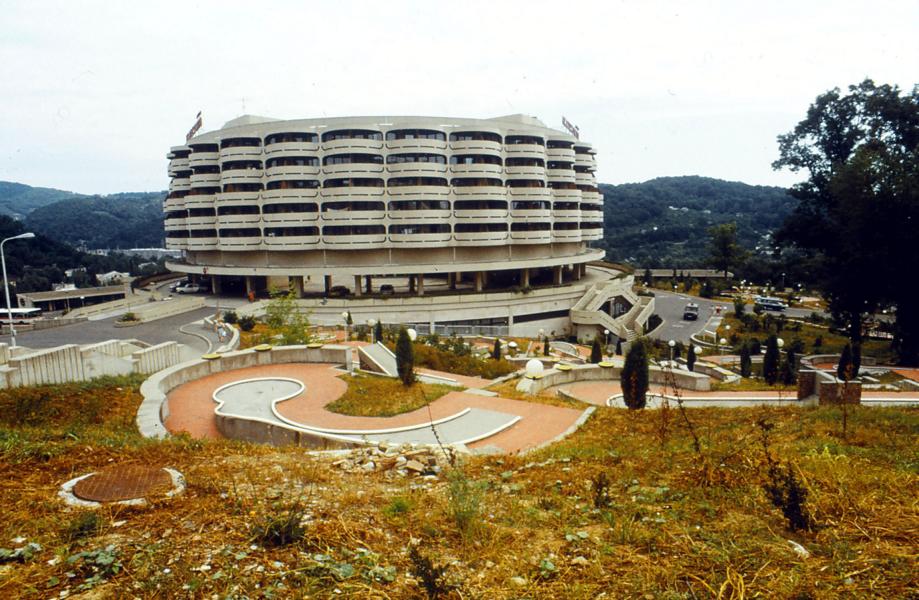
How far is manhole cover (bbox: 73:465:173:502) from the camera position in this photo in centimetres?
667

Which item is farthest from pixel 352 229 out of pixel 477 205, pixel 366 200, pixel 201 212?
pixel 201 212

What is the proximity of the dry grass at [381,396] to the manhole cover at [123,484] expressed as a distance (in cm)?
817

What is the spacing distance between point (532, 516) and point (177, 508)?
4215mm

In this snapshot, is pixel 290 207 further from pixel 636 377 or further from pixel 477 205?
pixel 636 377

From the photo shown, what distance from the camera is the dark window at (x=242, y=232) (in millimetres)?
52825

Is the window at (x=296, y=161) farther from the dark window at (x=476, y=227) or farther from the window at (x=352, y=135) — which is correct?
the dark window at (x=476, y=227)

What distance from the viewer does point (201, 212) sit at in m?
57.0

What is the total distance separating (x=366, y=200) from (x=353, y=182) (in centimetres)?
242

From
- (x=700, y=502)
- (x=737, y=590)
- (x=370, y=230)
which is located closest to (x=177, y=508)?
(x=737, y=590)

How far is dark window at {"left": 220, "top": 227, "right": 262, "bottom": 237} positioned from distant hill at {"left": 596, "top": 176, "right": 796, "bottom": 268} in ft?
256

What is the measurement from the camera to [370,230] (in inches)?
2028

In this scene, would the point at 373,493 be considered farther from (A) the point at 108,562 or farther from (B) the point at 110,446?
(B) the point at 110,446

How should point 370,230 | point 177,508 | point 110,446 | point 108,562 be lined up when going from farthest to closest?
Answer: point 370,230 < point 110,446 < point 177,508 < point 108,562

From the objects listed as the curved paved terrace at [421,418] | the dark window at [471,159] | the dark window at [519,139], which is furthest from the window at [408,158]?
the curved paved terrace at [421,418]
